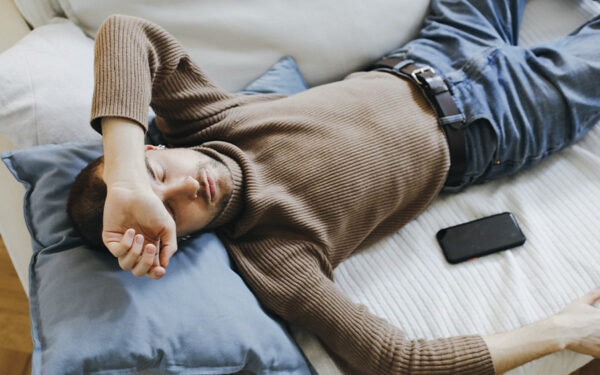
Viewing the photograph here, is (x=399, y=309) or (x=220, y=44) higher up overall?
(x=220, y=44)

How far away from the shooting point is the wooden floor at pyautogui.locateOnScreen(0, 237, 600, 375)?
1235 mm

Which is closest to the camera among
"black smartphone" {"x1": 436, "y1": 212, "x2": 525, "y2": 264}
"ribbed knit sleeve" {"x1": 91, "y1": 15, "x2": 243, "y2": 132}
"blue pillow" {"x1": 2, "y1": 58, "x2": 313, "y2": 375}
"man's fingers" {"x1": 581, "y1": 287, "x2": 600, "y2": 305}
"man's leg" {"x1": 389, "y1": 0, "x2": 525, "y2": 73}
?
"blue pillow" {"x1": 2, "y1": 58, "x2": 313, "y2": 375}

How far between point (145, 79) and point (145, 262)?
359 millimetres

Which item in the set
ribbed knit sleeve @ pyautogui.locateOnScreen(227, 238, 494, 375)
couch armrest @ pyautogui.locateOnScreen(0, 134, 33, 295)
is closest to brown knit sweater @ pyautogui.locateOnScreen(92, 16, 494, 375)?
ribbed knit sleeve @ pyautogui.locateOnScreen(227, 238, 494, 375)

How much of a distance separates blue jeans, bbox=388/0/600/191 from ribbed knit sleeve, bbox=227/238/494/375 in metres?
0.45

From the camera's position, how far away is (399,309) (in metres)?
0.94

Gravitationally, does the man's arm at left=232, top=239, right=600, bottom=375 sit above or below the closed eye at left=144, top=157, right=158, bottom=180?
below

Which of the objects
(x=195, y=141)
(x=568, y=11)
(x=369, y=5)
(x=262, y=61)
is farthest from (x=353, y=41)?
(x=568, y=11)

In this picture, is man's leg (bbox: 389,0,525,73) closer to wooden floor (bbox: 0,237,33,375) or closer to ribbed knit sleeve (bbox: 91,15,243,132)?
ribbed knit sleeve (bbox: 91,15,243,132)

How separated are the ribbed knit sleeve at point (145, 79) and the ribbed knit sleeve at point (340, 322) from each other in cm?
35

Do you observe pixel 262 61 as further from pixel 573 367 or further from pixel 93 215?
pixel 573 367

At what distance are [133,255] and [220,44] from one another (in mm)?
662

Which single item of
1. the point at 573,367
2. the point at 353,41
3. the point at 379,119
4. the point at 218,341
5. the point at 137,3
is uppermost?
the point at 137,3

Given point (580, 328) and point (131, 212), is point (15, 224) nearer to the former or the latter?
point (131, 212)
